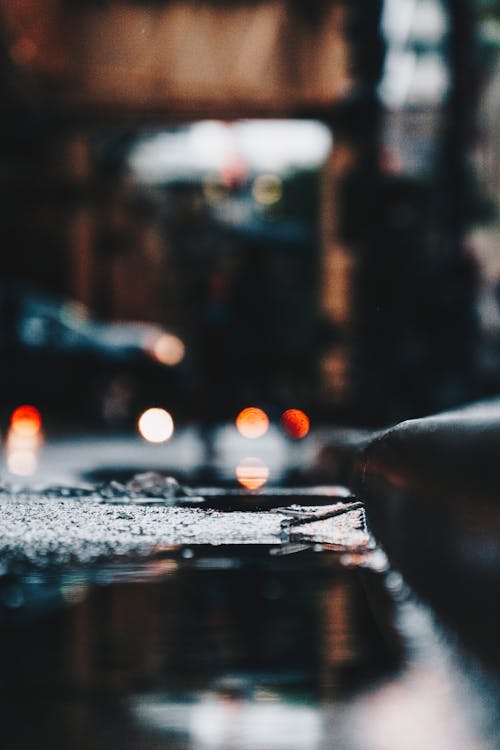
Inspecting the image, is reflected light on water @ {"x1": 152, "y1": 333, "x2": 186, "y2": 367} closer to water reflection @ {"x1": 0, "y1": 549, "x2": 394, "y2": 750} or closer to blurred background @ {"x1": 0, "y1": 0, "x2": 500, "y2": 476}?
blurred background @ {"x1": 0, "y1": 0, "x2": 500, "y2": 476}

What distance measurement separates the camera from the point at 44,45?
63.4 ft

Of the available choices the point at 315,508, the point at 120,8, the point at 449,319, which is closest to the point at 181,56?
the point at 120,8

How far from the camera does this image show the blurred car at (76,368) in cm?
1709

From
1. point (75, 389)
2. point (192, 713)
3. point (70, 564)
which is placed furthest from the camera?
point (75, 389)

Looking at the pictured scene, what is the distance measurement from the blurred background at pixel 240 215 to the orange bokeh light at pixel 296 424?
0.27 metres

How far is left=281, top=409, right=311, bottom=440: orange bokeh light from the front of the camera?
13414 mm

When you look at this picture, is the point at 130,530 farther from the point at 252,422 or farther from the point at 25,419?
the point at 25,419

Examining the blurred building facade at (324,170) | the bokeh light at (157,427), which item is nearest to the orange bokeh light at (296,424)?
the blurred building facade at (324,170)

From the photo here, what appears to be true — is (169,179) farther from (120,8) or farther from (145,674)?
(145,674)

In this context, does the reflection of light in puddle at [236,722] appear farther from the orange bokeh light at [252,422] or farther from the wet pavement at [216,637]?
the orange bokeh light at [252,422]

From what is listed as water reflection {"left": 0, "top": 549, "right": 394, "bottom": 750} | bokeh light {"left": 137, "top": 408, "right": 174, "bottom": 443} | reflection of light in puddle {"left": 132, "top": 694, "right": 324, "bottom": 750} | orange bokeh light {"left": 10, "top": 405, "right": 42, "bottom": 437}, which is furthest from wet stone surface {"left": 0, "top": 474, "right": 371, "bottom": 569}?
orange bokeh light {"left": 10, "top": 405, "right": 42, "bottom": 437}

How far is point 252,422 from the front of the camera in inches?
588

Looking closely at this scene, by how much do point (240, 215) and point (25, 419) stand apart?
15.0 m

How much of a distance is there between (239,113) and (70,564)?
16.2 metres
